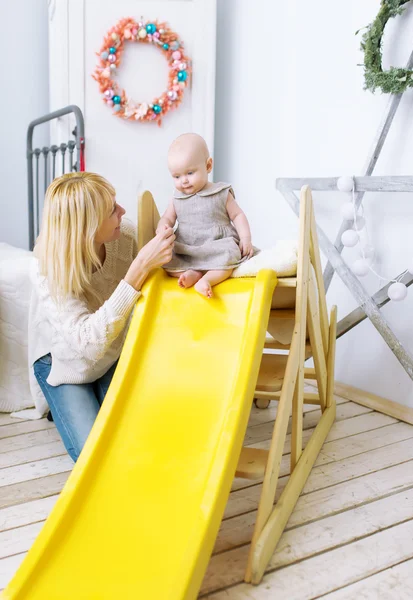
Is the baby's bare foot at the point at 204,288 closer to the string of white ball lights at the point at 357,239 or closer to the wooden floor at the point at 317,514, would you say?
the wooden floor at the point at 317,514

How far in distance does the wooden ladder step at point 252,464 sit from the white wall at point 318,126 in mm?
977

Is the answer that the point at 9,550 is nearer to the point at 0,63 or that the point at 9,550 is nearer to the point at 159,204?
the point at 159,204

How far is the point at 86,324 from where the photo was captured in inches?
68.9

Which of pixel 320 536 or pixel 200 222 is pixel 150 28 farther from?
pixel 320 536

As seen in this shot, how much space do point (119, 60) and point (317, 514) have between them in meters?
2.32

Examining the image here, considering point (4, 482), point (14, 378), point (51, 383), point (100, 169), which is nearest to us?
point (4, 482)

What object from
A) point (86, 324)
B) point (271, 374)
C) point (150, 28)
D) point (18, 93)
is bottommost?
point (271, 374)

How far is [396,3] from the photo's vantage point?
2.19 m

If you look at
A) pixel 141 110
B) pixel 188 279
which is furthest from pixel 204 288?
pixel 141 110

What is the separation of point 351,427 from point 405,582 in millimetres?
928

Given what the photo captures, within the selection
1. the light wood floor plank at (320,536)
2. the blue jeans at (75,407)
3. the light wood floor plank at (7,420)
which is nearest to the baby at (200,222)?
the blue jeans at (75,407)

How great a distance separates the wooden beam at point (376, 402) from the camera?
2369mm

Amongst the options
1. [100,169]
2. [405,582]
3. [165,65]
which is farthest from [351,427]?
[165,65]

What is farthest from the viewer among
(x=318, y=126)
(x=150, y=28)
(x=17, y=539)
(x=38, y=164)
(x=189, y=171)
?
(x=38, y=164)
